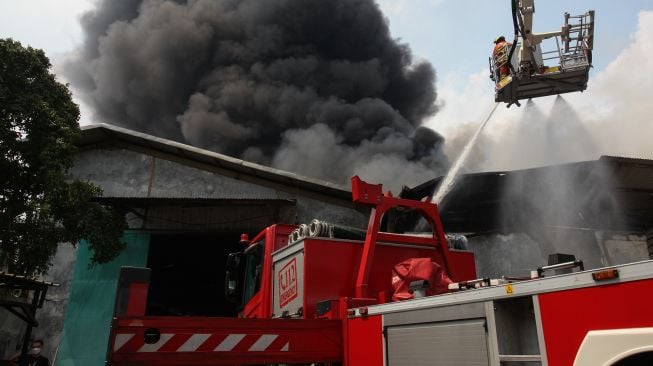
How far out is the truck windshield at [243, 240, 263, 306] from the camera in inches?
225

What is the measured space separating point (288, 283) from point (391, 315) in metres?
1.66

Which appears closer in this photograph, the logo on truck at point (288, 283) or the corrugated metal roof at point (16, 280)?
the logo on truck at point (288, 283)

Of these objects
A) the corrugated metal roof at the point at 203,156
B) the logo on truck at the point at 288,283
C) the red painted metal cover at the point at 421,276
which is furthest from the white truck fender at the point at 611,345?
the corrugated metal roof at the point at 203,156

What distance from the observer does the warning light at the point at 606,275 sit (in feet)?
7.10

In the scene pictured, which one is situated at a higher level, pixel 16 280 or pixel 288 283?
pixel 16 280

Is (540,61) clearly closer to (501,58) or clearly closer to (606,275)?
(501,58)

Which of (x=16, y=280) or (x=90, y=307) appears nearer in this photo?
(x=16, y=280)

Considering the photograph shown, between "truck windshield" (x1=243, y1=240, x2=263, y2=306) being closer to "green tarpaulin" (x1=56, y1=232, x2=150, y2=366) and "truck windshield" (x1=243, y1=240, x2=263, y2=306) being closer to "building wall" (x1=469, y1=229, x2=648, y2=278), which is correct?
"building wall" (x1=469, y1=229, x2=648, y2=278)

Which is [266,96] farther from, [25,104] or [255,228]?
[25,104]

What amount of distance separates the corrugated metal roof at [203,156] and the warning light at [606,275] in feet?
33.6

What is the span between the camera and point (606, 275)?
2.20 metres

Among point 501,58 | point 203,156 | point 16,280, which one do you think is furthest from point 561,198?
point 16,280

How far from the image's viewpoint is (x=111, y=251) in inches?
429

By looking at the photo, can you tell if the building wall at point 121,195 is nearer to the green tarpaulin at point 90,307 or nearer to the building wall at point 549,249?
the green tarpaulin at point 90,307
